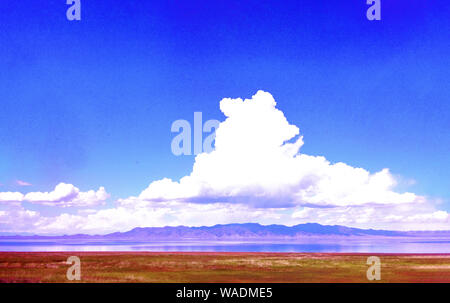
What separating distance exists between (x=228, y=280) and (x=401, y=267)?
76.1ft
